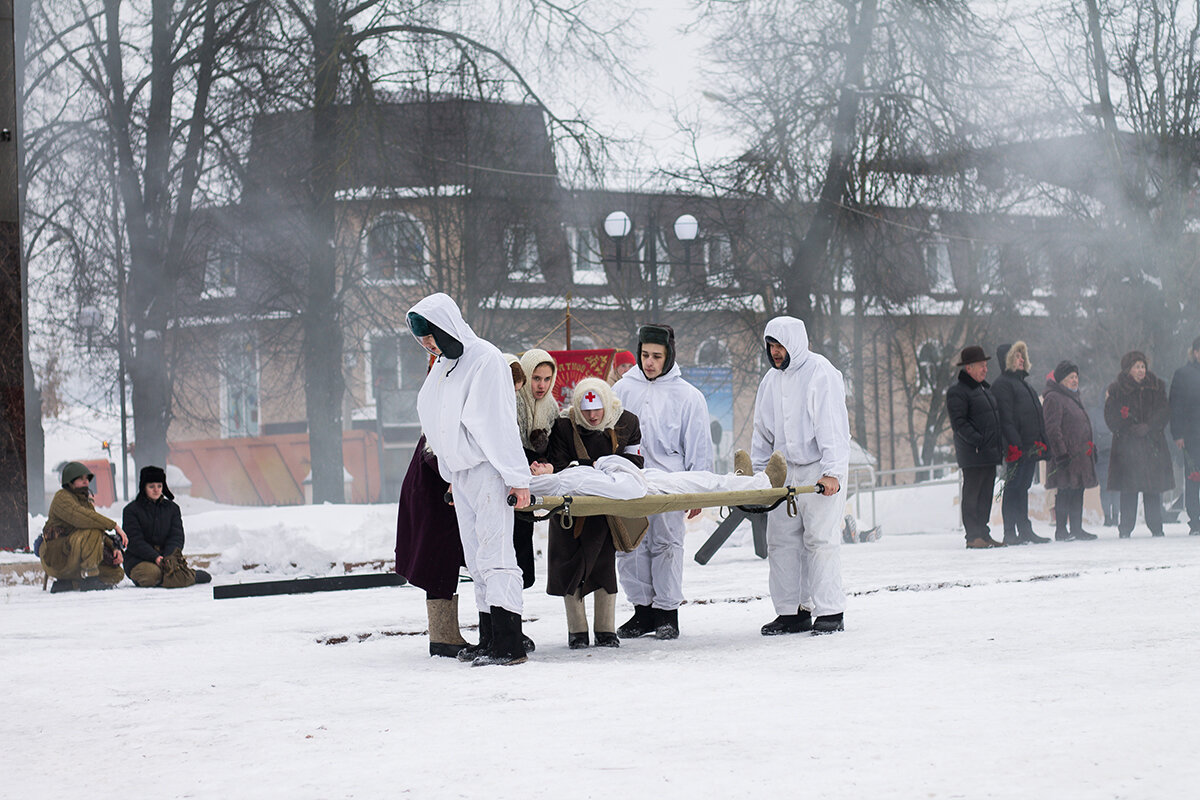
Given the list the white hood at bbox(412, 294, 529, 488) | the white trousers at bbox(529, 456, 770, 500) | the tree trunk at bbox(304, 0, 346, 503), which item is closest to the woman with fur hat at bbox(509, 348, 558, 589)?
the white trousers at bbox(529, 456, 770, 500)

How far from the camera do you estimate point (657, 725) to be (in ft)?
14.2

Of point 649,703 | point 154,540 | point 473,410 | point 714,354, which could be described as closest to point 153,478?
point 154,540

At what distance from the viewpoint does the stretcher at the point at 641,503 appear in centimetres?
592

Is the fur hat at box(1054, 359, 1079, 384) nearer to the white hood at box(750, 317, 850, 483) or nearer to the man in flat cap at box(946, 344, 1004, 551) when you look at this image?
the man in flat cap at box(946, 344, 1004, 551)

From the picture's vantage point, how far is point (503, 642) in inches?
232

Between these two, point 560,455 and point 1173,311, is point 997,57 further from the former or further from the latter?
point 560,455

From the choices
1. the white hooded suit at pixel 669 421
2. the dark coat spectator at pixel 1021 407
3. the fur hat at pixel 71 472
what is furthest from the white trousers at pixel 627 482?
the dark coat spectator at pixel 1021 407

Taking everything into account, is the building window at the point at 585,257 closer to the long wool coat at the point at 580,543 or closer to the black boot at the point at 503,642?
the long wool coat at the point at 580,543

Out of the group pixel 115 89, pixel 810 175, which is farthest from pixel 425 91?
pixel 810 175

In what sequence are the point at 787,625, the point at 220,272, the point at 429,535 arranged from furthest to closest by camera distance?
1. the point at 220,272
2. the point at 787,625
3. the point at 429,535

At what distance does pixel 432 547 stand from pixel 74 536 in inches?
216

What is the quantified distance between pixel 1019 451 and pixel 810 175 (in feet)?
25.4

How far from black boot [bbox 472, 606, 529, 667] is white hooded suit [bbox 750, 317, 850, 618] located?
1472 millimetres

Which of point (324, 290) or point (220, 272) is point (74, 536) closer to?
point (324, 290)
